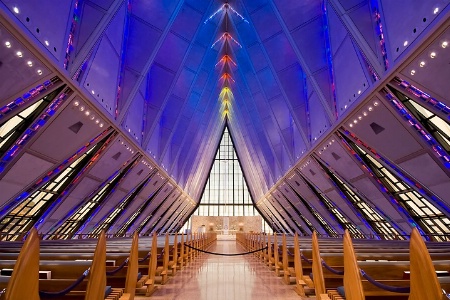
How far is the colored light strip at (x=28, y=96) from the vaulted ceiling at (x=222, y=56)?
307 millimetres

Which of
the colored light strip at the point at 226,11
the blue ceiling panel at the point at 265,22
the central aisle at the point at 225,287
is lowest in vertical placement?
the central aisle at the point at 225,287

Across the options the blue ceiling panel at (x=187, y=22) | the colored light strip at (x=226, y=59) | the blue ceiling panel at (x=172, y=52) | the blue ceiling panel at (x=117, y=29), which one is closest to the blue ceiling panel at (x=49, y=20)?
the blue ceiling panel at (x=117, y=29)

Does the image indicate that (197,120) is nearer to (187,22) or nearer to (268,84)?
(268,84)

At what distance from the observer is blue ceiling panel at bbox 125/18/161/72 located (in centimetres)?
1142

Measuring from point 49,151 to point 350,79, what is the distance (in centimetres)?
901

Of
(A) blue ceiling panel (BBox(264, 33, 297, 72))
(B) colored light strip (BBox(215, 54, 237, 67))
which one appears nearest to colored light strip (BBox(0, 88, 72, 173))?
(A) blue ceiling panel (BBox(264, 33, 297, 72))

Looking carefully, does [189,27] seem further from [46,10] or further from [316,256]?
[316,256]

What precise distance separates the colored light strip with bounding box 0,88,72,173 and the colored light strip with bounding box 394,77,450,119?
8018mm

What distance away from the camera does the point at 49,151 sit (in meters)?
8.71

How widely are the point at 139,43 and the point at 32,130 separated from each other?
5365 mm

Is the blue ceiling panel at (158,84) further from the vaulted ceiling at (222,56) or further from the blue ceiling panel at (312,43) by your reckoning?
the blue ceiling panel at (312,43)

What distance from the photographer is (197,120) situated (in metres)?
21.0

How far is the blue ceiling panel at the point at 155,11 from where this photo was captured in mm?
11109

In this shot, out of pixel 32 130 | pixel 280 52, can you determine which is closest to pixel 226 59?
pixel 280 52
